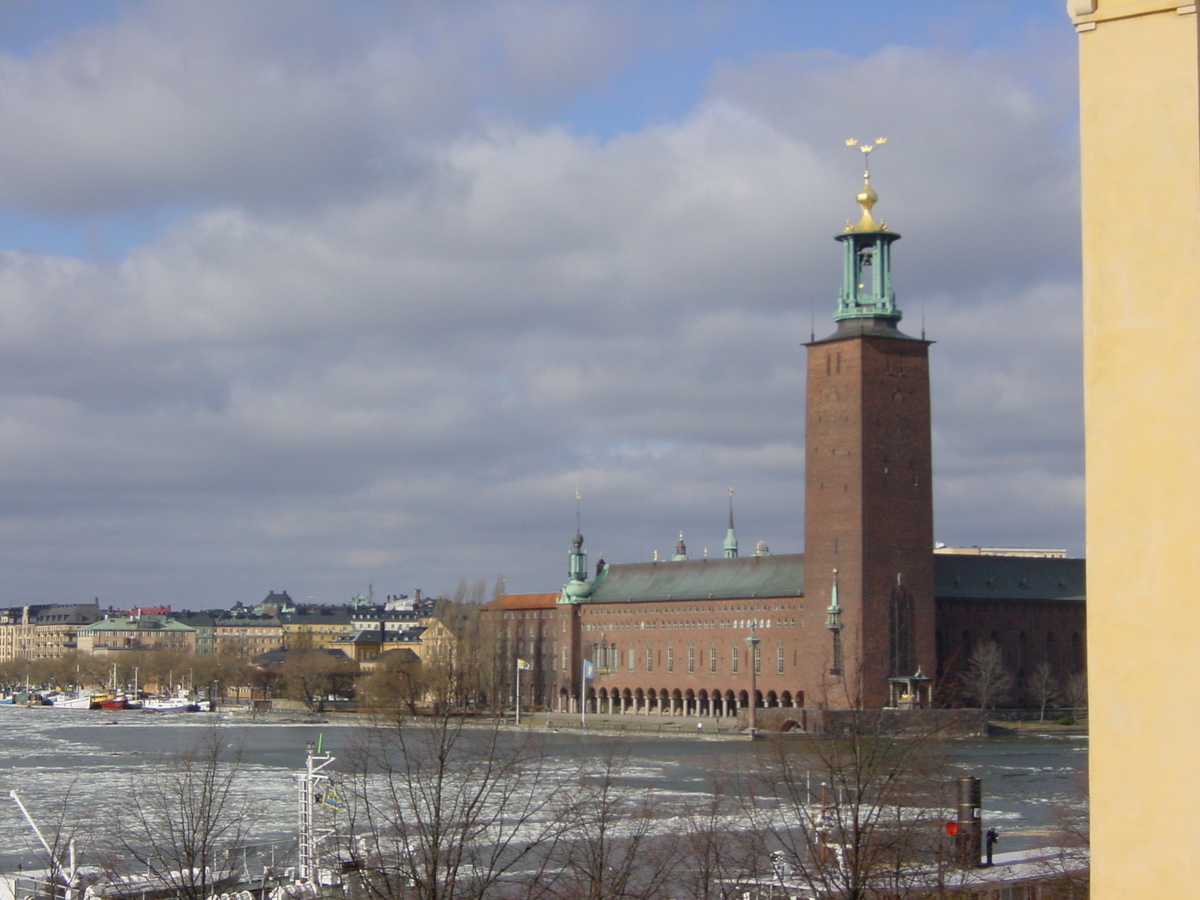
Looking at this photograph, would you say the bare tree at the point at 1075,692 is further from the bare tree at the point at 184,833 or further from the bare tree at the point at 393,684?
the bare tree at the point at 184,833

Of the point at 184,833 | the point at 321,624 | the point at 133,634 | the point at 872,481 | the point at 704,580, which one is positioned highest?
the point at 872,481

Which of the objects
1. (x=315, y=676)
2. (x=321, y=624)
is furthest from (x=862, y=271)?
(x=321, y=624)

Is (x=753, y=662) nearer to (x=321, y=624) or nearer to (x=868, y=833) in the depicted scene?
(x=868, y=833)

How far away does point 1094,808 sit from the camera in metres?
6.17

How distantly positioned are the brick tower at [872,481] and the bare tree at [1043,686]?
35.9 feet

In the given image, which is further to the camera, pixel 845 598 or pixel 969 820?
pixel 845 598

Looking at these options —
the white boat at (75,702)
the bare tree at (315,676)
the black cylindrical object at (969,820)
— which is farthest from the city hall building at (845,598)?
the black cylindrical object at (969,820)

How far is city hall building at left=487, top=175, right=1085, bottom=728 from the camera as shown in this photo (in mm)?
83750

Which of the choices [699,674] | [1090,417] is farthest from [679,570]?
[1090,417]

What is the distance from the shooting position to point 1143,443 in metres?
6.18

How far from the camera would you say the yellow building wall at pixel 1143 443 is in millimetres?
6062

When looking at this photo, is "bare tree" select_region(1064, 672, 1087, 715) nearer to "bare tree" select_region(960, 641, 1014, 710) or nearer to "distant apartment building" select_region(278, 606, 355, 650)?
"bare tree" select_region(960, 641, 1014, 710)

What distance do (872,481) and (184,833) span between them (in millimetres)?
68689

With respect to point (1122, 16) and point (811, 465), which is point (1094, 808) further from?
point (811, 465)
